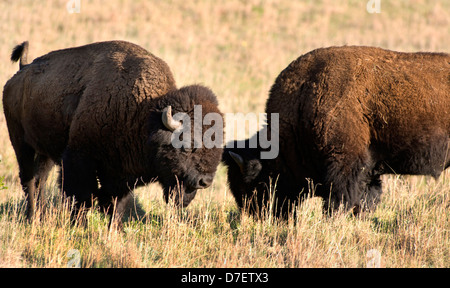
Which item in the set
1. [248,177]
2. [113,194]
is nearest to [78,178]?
[113,194]

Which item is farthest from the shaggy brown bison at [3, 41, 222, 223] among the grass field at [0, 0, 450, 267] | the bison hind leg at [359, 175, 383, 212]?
the bison hind leg at [359, 175, 383, 212]

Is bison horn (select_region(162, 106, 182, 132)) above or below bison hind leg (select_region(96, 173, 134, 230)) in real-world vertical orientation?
above

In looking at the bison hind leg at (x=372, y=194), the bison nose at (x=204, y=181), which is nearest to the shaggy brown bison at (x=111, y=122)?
the bison nose at (x=204, y=181)

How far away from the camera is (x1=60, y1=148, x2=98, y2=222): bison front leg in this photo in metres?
6.08

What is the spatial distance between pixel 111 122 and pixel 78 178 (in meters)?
0.74

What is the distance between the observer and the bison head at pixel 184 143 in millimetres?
5629

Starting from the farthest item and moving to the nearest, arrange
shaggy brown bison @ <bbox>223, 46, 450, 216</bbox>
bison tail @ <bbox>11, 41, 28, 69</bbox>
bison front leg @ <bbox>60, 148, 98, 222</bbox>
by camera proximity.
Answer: bison tail @ <bbox>11, 41, 28, 69</bbox>, shaggy brown bison @ <bbox>223, 46, 450, 216</bbox>, bison front leg @ <bbox>60, 148, 98, 222</bbox>

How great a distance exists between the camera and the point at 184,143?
18.5 feet

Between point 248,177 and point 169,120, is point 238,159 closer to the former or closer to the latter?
point 248,177

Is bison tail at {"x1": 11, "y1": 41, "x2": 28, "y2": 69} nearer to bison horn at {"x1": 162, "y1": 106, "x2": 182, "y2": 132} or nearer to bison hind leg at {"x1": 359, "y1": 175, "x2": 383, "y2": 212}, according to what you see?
bison horn at {"x1": 162, "y1": 106, "x2": 182, "y2": 132}

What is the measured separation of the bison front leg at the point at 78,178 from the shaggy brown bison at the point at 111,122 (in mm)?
11

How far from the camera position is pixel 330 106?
636cm

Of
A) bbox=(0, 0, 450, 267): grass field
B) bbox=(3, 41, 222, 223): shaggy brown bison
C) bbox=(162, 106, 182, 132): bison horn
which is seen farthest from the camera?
bbox=(3, 41, 222, 223): shaggy brown bison
